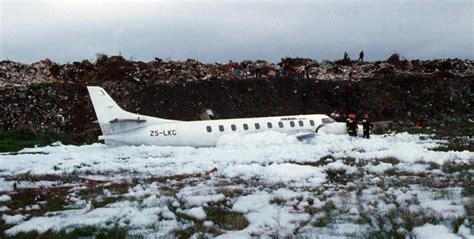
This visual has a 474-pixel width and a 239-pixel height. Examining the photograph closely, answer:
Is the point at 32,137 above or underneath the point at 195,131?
underneath

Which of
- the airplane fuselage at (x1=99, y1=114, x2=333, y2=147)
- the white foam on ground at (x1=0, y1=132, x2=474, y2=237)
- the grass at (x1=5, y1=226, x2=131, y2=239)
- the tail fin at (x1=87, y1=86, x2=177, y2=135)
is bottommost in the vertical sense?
the white foam on ground at (x1=0, y1=132, x2=474, y2=237)

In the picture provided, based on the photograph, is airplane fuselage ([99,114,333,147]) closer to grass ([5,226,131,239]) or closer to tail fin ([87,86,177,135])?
tail fin ([87,86,177,135])

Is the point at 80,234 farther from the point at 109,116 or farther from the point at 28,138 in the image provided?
the point at 28,138

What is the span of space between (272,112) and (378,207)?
32.6 metres

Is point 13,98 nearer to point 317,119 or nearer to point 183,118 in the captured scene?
point 183,118

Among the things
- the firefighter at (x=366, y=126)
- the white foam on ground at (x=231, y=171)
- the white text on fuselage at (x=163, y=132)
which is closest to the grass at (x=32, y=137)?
A: the white foam on ground at (x=231, y=171)

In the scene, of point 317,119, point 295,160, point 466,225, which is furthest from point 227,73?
point 466,225

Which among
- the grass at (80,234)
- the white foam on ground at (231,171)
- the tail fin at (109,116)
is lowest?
the white foam on ground at (231,171)

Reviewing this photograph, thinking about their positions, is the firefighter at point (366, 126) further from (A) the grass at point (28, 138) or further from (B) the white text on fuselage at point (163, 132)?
(A) the grass at point (28, 138)

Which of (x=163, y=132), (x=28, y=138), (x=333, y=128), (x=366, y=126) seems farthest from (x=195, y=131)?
(x=28, y=138)

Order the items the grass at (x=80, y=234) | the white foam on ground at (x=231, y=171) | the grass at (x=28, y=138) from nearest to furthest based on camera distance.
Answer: the grass at (x=80, y=234) → the white foam on ground at (x=231, y=171) → the grass at (x=28, y=138)

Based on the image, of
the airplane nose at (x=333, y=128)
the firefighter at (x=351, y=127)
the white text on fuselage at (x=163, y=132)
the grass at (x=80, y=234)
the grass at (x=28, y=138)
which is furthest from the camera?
the grass at (x=28, y=138)

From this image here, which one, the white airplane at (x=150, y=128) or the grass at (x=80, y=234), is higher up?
the white airplane at (x=150, y=128)

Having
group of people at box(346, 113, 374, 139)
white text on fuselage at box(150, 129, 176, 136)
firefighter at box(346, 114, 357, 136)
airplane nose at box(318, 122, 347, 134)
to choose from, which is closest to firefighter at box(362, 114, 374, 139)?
group of people at box(346, 113, 374, 139)
